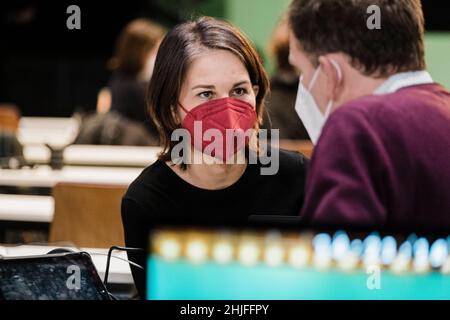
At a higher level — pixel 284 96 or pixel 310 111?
pixel 310 111

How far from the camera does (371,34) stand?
154cm

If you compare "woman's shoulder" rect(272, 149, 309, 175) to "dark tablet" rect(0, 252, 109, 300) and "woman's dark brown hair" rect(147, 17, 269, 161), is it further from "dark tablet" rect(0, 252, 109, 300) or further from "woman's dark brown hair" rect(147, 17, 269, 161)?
"dark tablet" rect(0, 252, 109, 300)

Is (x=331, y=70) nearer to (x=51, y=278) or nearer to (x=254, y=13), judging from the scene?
(x=51, y=278)

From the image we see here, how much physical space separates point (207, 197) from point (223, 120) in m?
0.20

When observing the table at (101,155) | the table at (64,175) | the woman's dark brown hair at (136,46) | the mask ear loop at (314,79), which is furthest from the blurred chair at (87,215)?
the woman's dark brown hair at (136,46)

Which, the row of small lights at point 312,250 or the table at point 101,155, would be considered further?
the table at point 101,155

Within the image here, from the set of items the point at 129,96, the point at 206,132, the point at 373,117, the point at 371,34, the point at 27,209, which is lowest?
the point at 27,209

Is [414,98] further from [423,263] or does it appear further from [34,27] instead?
[34,27]

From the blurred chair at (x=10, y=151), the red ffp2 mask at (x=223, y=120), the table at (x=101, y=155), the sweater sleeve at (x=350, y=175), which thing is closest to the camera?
the sweater sleeve at (x=350, y=175)

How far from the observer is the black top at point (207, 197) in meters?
2.04

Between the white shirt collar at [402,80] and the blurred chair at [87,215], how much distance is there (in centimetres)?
164

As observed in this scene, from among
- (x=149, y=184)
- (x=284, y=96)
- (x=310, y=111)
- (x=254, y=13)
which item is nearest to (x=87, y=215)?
(x=149, y=184)

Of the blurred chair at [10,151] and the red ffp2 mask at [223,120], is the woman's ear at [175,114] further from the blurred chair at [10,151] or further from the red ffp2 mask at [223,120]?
the blurred chair at [10,151]

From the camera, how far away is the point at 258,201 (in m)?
2.09
